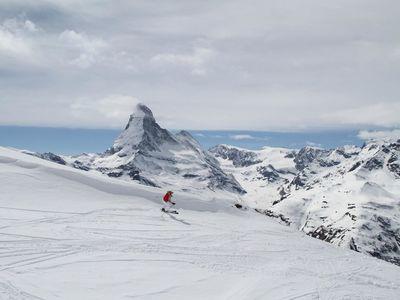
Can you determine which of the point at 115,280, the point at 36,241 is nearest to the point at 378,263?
the point at 115,280

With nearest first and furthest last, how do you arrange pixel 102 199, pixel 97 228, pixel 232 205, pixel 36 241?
pixel 36 241, pixel 97 228, pixel 102 199, pixel 232 205

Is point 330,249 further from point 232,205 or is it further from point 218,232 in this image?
point 232,205

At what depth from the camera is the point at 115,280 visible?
23.3m

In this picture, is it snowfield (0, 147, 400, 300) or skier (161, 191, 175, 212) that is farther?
skier (161, 191, 175, 212)

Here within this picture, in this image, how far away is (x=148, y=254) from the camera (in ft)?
90.7

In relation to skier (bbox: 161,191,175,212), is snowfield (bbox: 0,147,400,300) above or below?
below

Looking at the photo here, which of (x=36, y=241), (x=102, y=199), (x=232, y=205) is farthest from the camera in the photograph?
(x=232, y=205)

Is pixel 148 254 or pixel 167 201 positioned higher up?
pixel 167 201

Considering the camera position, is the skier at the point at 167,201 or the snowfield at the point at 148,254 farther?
the skier at the point at 167,201

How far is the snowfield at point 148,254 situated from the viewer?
904 inches

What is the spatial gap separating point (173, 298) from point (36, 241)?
9.55 metres

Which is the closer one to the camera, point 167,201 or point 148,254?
point 148,254

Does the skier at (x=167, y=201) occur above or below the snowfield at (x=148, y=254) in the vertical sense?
above

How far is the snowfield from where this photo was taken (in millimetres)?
22953
